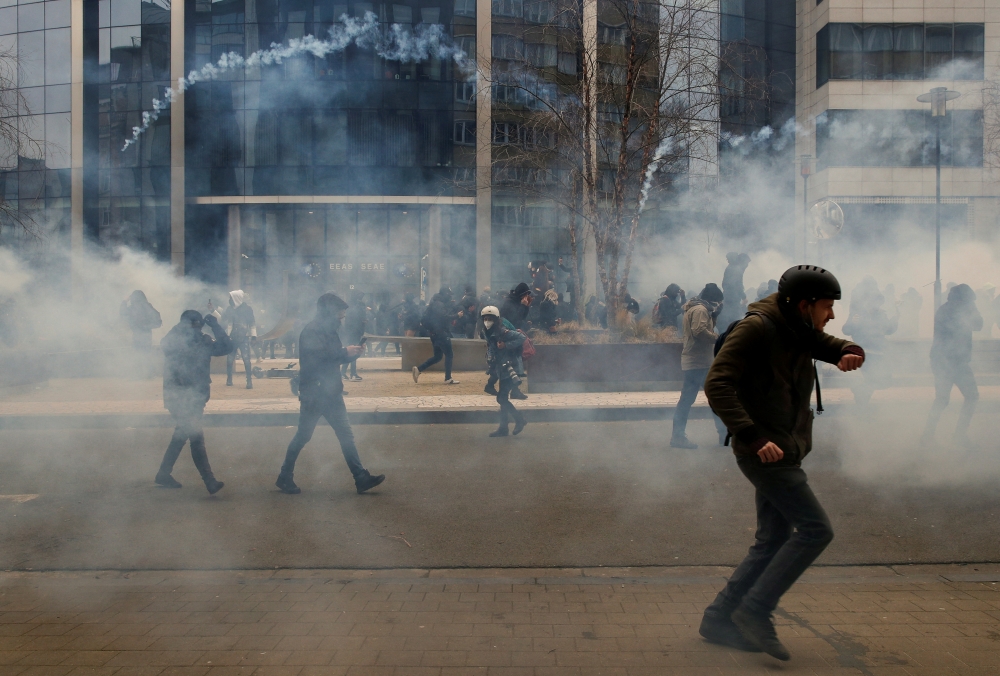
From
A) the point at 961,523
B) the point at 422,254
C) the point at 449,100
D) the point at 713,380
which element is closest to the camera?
the point at 713,380

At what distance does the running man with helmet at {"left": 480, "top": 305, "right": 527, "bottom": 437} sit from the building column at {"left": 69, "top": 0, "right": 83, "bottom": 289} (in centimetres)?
510

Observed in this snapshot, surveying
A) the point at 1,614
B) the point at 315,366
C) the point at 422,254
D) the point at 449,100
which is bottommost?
the point at 1,614

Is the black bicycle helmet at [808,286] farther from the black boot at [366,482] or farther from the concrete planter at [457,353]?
the concrete planter at [457,353]

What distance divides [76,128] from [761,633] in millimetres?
10045

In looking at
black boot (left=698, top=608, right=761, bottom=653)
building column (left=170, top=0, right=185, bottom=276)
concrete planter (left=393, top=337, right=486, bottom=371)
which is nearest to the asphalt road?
black boot (left=698, top=608, right=761, bottom=653)

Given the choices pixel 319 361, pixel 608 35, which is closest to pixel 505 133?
pixel 608 35

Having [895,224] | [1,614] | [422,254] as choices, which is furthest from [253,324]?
Answer: [895,224]

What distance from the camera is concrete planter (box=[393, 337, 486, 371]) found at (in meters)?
14.4

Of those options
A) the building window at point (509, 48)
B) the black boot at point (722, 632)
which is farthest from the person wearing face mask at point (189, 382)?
the building window at point (509, 48)

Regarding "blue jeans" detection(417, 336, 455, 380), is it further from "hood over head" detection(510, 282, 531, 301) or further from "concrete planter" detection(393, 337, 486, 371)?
"hood over head" detection(510, 282, 531, 301)

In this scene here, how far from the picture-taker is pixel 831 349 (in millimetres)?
2918

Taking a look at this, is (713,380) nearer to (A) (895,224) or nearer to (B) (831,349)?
(B) (831,349)

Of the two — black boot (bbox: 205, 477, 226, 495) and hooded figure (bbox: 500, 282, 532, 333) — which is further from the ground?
hooded figure (bbox: 500, 282, 532, 333)

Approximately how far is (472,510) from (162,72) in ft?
20.8
